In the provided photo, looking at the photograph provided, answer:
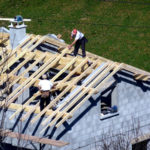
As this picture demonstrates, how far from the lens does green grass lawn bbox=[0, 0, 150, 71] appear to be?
39625 mm

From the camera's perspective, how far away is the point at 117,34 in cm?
4181

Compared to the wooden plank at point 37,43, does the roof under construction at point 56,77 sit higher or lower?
lower

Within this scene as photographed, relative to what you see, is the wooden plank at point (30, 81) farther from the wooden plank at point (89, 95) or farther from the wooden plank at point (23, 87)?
the wooden plank at point (89, 95)

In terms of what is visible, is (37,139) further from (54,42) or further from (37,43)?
(54,42)

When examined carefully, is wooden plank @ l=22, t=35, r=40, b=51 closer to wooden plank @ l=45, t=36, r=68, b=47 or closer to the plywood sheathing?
the plywood sheathing

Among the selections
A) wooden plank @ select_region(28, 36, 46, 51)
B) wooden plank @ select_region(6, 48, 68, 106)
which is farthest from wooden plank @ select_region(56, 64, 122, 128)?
wooden plank @ select_region(28, 36, 46, 51)

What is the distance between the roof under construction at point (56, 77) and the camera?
19.2m

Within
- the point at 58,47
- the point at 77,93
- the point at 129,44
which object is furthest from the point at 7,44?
the point at 129,44

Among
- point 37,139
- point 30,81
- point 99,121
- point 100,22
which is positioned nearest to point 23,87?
point 30,81

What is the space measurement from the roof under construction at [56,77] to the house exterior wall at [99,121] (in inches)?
17.2

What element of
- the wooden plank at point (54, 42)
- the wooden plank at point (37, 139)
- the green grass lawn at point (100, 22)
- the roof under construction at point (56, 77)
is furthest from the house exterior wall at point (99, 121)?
the green grass lawn at point (100, 22)

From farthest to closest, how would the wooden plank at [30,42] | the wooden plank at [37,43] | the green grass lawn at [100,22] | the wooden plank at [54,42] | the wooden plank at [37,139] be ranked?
1. the green grass lawn at [100,22]
2. the wooden plank at [54,42]
3. the wooden plank at [30,42]
4. the wooden plank at [37,43]
5. the wooden plank at [37,139]

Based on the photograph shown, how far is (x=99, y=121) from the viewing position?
20719 mm

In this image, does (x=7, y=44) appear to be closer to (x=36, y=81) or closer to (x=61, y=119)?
(x=36, y=81)
